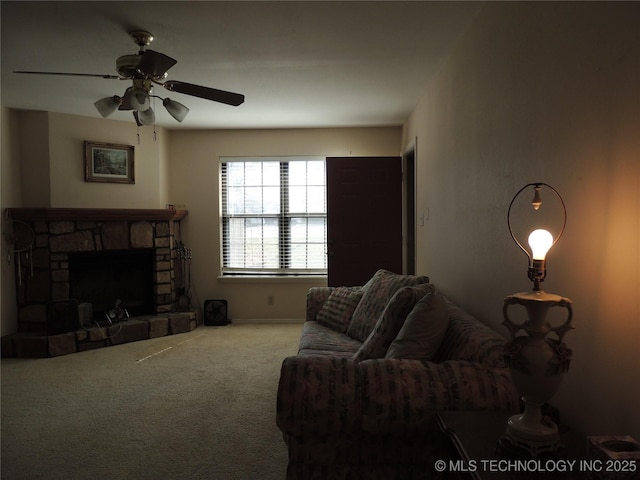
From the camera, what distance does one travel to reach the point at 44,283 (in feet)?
14.5

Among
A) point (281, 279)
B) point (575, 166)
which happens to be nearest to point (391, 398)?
point (575, 166)

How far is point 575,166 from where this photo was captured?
1429 mm

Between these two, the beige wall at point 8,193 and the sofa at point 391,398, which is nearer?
the sofa at point 391,398

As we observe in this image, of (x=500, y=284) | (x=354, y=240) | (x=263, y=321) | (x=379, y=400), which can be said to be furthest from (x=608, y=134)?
(x=263, y=321)

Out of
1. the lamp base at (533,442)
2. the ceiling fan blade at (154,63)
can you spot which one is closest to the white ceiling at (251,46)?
the ceiling fan blade at (154,63)

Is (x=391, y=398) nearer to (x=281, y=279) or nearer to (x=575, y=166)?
(x=575, y=166)

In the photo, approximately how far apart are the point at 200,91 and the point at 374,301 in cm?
180

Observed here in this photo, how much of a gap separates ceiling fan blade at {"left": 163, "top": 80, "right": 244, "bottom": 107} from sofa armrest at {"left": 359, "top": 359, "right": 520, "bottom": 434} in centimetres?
196

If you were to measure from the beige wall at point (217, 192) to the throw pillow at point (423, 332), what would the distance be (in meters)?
3.49

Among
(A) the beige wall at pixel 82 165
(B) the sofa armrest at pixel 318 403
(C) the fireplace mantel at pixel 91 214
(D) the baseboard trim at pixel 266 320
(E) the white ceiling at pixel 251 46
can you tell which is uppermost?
(E) the white ceiling at pixel 251 46

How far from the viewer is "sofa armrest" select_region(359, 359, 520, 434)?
152 cm

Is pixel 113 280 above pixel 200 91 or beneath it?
beneath

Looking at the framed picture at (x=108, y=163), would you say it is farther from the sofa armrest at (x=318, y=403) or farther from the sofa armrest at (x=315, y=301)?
the sofa armrest at (x=318, y=403)

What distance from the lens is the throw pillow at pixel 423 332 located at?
73.1 inches
